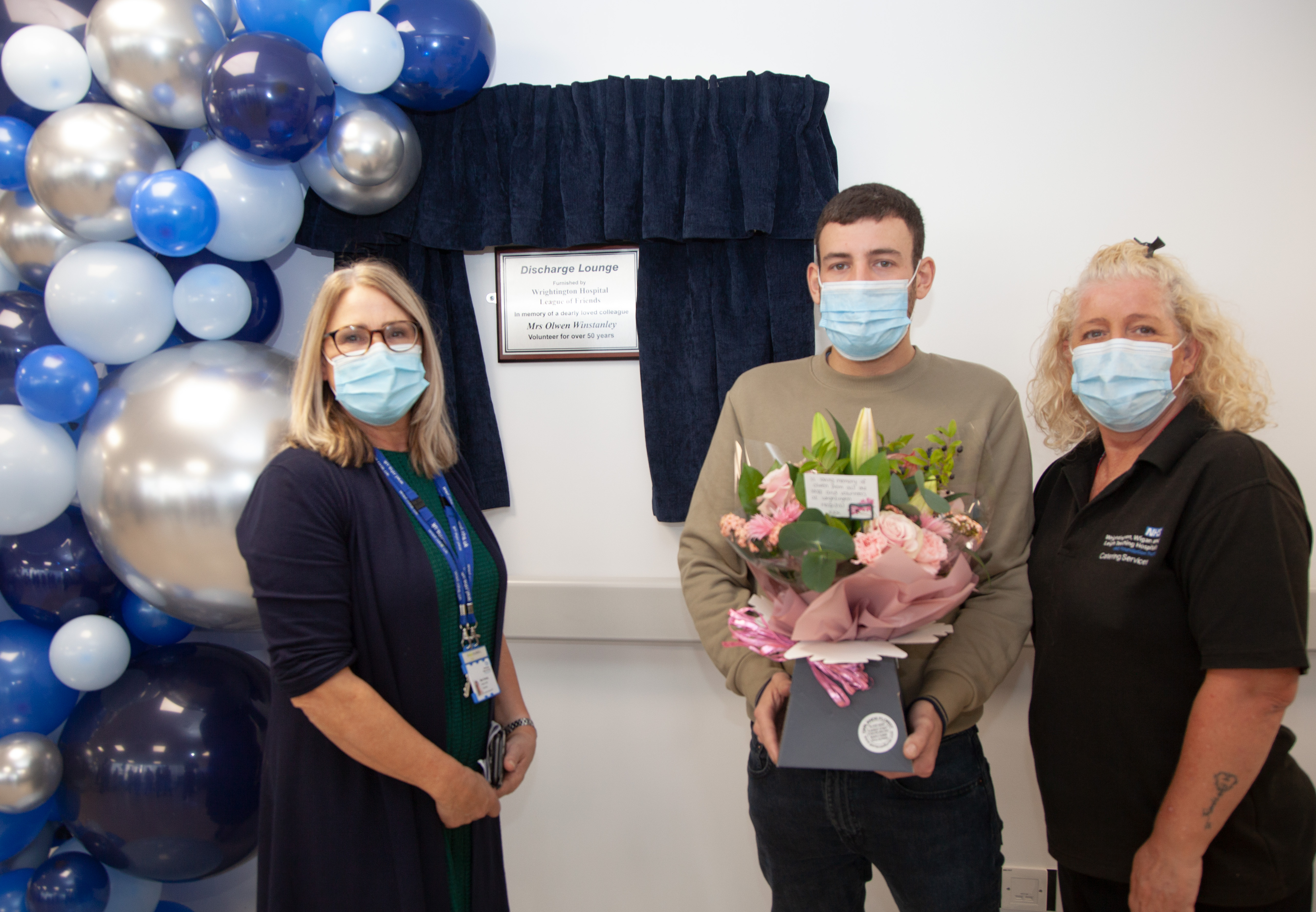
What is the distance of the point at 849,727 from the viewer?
42.6 inches

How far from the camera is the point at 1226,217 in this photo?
1925 mm

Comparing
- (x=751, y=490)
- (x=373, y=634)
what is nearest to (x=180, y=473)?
(x=373, y=634)

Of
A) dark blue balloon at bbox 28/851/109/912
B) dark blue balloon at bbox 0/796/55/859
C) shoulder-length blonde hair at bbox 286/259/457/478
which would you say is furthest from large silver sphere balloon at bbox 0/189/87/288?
dark blue balloon at bbox 28/851/109/912

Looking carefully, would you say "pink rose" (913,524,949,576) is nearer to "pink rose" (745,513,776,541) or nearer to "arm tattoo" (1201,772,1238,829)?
"pink rose" (745,513,776,541)

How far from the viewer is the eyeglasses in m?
1.37

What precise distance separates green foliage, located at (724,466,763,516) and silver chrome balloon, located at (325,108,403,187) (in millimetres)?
1360

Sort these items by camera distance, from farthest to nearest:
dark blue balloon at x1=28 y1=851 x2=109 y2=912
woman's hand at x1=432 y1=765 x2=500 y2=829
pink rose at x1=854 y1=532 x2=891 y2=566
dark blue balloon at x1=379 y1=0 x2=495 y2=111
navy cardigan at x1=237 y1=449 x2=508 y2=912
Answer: dark blue balloon at x1=379 y1=0 x2=495 y2=111 < dark blue balloon at x1=28 y1=851 x2=109 y2=912 < woman's hand at x1=432 y1=765 x2=500 y2=829 < navy cardigan at x1=237 y1=449 x2=508 y2=912 < pink rose at x1=854 y1=532 x2=891 y2=566

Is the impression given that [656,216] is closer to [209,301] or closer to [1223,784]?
[209,301]

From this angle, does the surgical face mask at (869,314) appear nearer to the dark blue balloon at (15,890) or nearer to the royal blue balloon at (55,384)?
the royal blue balloon at (55,384)

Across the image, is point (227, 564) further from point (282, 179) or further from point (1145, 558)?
point (1145, 558)

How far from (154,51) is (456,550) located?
142 cm

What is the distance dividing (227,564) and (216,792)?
0.56 meters

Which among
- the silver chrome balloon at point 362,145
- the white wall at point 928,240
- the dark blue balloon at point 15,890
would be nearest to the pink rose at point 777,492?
the white wall at point 928,240

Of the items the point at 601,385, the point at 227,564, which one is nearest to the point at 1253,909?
the point at 601,385
